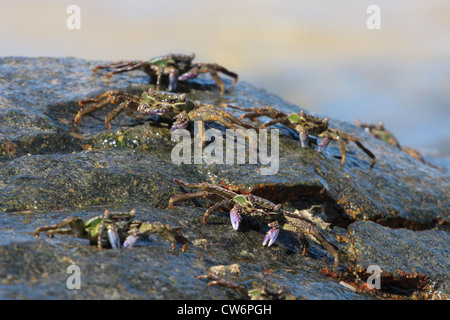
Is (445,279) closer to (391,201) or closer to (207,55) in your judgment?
(391,201)

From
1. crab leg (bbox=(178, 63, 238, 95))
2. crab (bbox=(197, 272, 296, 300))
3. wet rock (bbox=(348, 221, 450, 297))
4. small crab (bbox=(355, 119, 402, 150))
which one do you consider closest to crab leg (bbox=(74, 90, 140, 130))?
crab leg (bbox=(178, 63, 238, 95))

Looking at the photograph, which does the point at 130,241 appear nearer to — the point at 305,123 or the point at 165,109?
the point at 165,109

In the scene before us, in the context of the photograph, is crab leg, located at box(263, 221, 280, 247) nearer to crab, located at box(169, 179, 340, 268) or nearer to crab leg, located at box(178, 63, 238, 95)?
crab, located at box(169, 179, 340, 268)

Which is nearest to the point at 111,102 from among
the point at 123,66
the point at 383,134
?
the point at 123,66

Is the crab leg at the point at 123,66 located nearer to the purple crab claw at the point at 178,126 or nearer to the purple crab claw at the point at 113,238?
the purple crab claw at the point at 178,126

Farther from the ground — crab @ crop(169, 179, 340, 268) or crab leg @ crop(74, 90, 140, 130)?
crab leg @ crop(74, 90, 140, 130)
